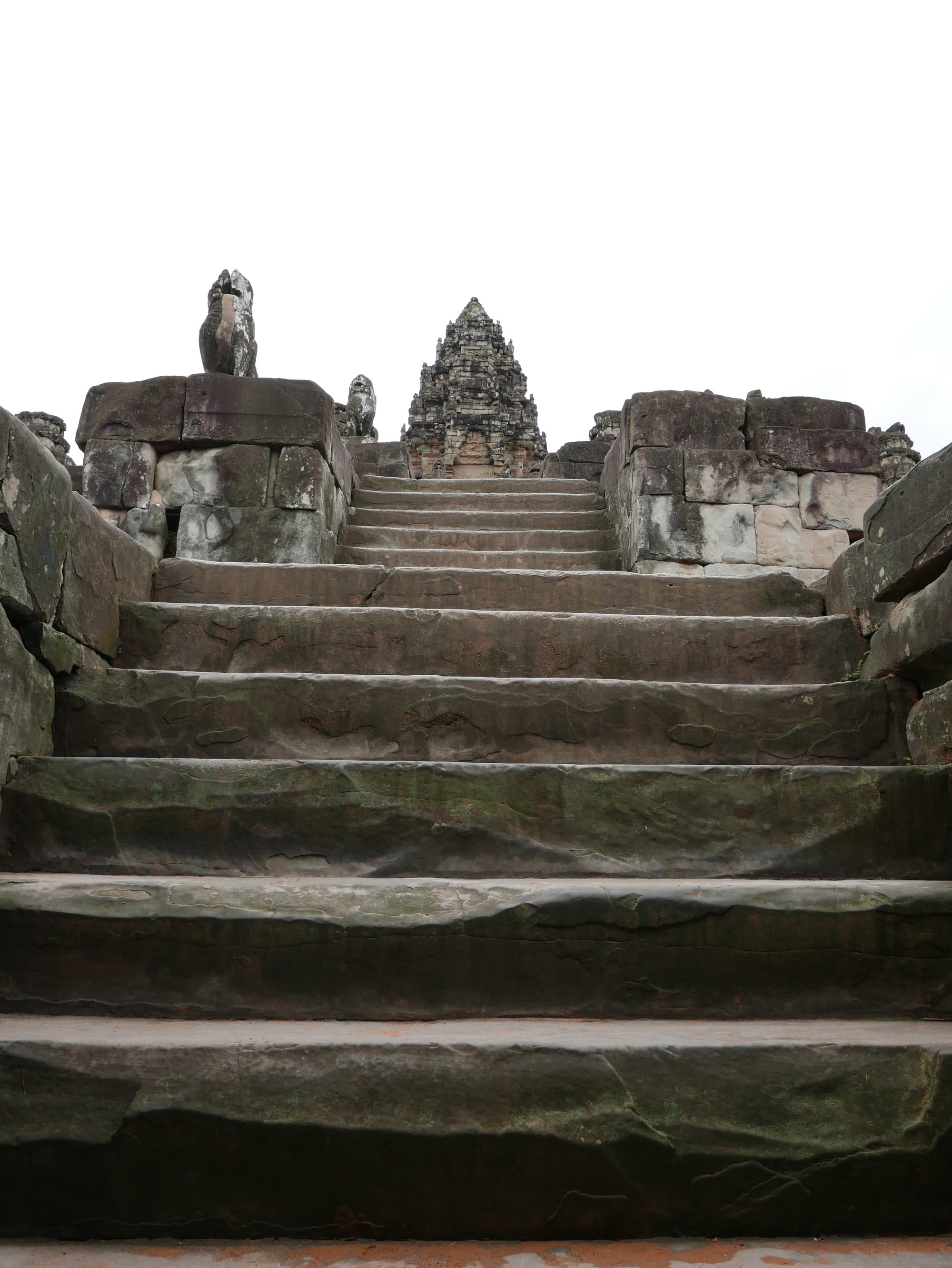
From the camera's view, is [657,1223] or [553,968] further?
[553,968]

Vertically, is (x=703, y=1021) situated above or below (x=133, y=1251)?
above

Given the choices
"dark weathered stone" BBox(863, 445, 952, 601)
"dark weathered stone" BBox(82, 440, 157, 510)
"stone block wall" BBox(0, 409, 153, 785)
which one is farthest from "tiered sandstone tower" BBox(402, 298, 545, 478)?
"stone block wall" BBox(0, 409, 153, 785)

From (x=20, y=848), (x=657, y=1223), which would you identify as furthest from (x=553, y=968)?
(x=20, y=848)

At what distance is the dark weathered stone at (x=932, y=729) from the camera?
8.46 feet

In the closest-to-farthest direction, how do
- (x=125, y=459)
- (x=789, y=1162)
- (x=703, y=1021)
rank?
(x=789, y=1162) < (x=703, y=1021) < (x=125, y=459)

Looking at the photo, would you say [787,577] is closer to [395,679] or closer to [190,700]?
[395,679]

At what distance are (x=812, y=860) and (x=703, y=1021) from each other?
616 mm

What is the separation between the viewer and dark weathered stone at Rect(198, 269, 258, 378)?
653 centimetres

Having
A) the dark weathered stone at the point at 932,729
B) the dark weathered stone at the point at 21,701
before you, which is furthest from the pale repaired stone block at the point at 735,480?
the dark weathered stone at the point at 21,701

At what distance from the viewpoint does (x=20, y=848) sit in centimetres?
238

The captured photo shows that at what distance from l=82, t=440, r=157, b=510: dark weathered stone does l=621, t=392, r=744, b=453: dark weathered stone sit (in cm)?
324

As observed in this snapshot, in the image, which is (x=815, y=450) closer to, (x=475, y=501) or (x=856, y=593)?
(x=475, y=501)

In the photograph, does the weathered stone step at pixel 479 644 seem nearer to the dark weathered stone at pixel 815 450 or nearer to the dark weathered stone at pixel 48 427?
the dark weathered stone at pixel 815 450

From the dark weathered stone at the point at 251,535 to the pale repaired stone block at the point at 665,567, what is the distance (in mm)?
2037
